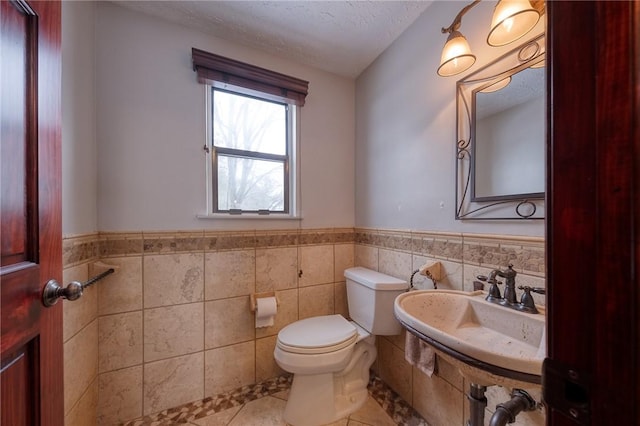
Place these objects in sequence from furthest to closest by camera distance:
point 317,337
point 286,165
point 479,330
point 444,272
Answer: point 286,165 → point 317,337 → point 444,272 → point 479,330

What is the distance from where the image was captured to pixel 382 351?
1713 millimetres

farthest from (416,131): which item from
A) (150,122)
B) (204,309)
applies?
(204,309)

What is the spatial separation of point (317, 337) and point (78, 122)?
63.6 inches

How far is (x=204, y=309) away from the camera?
5.01 ft

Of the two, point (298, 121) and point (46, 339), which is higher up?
point (298, 121)

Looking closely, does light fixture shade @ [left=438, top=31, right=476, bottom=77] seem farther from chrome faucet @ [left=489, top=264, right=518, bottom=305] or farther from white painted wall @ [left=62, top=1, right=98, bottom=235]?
white painted wall @ [left=62, top=1, right=98, bottom=235]

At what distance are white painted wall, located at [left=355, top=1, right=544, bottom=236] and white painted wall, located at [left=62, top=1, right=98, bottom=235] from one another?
1654mm

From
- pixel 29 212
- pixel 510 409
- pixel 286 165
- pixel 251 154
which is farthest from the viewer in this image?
pixel 286 165

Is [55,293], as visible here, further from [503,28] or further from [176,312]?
[503,28]

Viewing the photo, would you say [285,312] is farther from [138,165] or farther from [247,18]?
[247,18]

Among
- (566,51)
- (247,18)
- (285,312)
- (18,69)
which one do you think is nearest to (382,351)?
(285,312)

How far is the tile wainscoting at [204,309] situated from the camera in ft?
3.80

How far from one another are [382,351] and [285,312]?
0.73 meters

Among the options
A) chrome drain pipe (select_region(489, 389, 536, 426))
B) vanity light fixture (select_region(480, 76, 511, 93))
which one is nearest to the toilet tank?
chrome drain pipe (select_region(489, 389, 536, 426))
